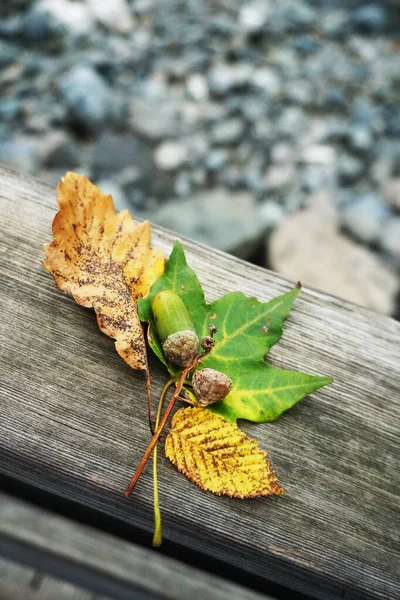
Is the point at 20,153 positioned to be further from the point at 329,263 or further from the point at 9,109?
the point at 329,263

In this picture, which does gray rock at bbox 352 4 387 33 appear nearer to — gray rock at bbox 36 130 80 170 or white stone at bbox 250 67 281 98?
white stone at bbox 250 67 281 98

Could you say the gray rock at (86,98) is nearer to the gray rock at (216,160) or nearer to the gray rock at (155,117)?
the gray rock at (155,117)

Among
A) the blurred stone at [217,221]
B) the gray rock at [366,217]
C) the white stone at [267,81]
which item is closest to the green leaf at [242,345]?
the blurred stone at [217,221]

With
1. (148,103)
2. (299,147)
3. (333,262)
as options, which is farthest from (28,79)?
(333,262)

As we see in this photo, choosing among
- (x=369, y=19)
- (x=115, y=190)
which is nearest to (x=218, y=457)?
(x=115, y=190)

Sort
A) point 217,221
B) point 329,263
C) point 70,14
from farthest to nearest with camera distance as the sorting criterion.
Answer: point 70,14 < point 217,221 < point 329,263

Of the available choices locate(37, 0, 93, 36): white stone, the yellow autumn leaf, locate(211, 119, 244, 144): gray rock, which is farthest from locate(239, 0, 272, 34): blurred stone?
the yellow autumn leaf

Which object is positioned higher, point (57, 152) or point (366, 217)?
point (366, 217)

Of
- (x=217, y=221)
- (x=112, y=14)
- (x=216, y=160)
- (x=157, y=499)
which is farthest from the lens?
(x=112, y=14)

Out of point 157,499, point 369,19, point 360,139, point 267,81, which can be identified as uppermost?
point 369,19
